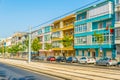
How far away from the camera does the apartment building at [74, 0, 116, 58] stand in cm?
5698

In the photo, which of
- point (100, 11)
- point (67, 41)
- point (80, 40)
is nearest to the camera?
point (100, 11)

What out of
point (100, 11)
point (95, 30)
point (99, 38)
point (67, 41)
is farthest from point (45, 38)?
point (99, 38)

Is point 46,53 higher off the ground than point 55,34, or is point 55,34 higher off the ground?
point 55,34

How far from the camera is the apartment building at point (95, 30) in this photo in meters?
57.0

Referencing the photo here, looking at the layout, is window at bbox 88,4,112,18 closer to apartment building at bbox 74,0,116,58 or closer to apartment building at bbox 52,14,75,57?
apartment building at bbox 74,0,116,58

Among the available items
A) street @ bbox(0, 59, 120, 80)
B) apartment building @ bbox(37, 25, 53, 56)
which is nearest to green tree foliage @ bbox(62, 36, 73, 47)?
apartment building @ bbox(37, 25, 53, 56)

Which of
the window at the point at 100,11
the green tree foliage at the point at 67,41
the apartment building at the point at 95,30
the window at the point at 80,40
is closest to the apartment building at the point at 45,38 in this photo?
the green tree foliage at the point at 67,41

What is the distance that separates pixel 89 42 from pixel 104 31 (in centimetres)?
729

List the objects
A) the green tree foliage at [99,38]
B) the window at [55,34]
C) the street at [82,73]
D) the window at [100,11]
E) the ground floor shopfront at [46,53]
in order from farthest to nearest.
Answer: the ground floor shopfront at [46,53] < the window at [55,34] < the window at [100,11] < the green tree foliage at [99,38] < the street at [82,73]

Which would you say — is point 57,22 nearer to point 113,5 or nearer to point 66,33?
point 66,33

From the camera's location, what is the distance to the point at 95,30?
206 ft

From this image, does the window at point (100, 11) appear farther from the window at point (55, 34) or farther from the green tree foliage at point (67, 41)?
the window at point (55, 34)

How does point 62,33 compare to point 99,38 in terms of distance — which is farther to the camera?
point 62,33

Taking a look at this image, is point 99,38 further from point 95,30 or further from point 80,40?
point 80,40
